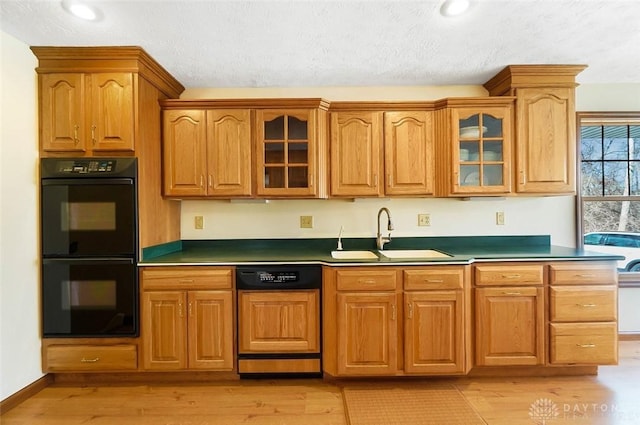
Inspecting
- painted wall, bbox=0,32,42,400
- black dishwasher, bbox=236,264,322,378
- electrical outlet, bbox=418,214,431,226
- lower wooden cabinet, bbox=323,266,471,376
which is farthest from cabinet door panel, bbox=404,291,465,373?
painted wall, bbox=0,32,42,400

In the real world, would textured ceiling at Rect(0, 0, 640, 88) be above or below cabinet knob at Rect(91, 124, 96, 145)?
above

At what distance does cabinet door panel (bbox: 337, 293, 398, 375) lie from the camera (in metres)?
2.20

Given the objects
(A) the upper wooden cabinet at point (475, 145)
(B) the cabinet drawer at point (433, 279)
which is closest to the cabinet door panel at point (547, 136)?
(A) the upper wooden cabinet at point (475, 145)

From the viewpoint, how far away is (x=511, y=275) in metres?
2.25

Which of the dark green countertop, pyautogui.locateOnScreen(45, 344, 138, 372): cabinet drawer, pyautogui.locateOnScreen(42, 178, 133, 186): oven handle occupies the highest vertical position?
pyautogui.locateOnScreen(42, 178, 133, 186): oven handle

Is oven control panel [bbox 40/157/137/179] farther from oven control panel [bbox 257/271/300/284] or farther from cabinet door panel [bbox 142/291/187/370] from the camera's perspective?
oven control panel [bbox 257/271/300/284]

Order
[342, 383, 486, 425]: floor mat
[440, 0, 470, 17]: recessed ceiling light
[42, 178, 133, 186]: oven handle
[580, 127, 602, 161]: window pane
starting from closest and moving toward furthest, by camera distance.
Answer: [440, 0, 470, 17]: recessed ceiling light → [342, 383, 486, 425]: floor mat → [42, 178, 133, 186]: oven handle → [580, 127, 602, 161]: window pane

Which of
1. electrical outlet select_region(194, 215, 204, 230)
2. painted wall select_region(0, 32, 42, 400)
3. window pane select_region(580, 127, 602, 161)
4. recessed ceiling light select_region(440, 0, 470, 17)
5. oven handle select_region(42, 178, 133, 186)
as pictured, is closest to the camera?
recessed ceiling light select_region(440, 0, 470, 17)

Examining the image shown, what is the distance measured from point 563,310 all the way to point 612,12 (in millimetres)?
1897

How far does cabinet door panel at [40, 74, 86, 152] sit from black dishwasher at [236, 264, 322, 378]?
1.47m

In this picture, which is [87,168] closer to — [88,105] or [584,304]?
[88,105]

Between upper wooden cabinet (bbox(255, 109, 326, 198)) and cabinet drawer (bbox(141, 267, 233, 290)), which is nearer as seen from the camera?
cabinet drawer (bbox(141, 267, 233, 290))

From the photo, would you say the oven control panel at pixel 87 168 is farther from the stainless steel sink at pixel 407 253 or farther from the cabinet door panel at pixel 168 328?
the stainless steel sink at pixel 407 253

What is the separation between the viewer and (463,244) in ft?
9.32
